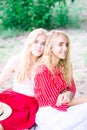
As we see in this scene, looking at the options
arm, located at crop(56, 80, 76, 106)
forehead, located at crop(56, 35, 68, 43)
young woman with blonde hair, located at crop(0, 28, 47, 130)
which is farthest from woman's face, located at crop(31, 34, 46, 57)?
arm, located at crop(56, 80, 76, 106)

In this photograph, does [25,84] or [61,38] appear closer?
[61,38]

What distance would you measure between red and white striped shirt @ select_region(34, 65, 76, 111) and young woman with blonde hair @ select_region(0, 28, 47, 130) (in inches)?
5.1

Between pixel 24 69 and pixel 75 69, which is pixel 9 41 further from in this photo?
pixel 24 69

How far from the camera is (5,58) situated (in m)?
4.11

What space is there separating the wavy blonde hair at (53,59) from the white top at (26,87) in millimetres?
178

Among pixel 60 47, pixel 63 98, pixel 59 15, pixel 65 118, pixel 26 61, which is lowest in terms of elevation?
pixel 65 118

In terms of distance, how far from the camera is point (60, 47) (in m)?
2.89

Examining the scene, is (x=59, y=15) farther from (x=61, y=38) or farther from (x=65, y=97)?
(x=65, y=97)

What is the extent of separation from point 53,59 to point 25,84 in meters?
0.28

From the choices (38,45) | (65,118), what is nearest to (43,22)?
(38,45)

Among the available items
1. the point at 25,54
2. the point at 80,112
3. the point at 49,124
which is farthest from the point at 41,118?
the point at 25,54

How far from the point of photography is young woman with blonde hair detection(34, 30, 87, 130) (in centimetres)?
277

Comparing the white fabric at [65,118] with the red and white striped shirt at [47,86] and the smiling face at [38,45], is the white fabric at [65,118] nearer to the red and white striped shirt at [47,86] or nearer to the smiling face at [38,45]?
the red and white striped shirt at [47,86]

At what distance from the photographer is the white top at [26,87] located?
9.87 ft
